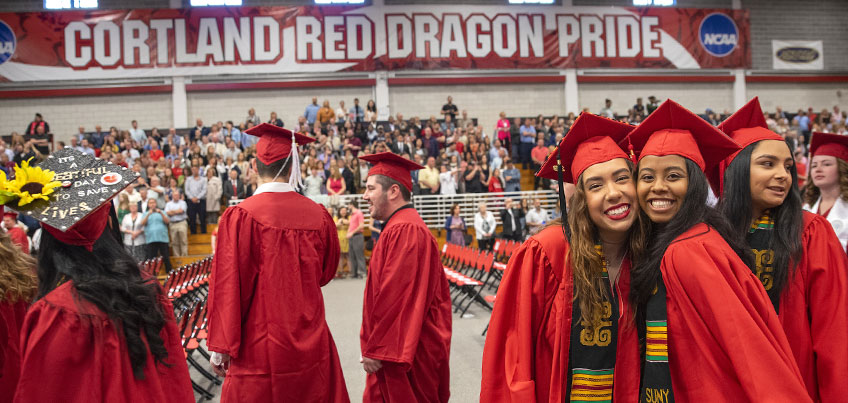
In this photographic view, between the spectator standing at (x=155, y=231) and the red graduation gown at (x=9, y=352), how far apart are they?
11.2 meters

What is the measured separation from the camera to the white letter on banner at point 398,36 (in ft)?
76.9

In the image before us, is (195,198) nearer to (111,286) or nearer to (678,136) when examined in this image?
(111,286)

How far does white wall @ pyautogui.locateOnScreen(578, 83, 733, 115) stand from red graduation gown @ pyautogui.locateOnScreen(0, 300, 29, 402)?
2394 cm

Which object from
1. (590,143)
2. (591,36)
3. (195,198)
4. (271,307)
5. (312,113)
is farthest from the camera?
(591,36)

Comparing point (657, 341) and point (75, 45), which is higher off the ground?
point (75, 45)

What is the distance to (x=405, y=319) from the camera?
3.55m

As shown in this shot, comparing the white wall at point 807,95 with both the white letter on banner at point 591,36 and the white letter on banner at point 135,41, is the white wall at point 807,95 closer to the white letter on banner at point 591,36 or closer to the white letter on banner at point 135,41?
the white letter on banner at point 591,36

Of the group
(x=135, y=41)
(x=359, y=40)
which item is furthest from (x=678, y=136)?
(x=135, y=41)

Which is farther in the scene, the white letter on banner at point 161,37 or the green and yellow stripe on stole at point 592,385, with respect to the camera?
the white letter on banner at point 161,37

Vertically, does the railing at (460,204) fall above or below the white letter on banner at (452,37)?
below

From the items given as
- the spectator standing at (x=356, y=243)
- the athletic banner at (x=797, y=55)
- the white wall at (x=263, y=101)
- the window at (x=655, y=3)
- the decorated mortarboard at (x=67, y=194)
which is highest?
the window at (x=655, y=3)

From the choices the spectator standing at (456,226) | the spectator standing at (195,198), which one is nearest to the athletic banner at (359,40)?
the spectator standing at (195,198)

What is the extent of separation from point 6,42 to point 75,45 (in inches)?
83.3

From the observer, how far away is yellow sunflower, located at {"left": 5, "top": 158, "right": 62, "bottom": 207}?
7.04ft
